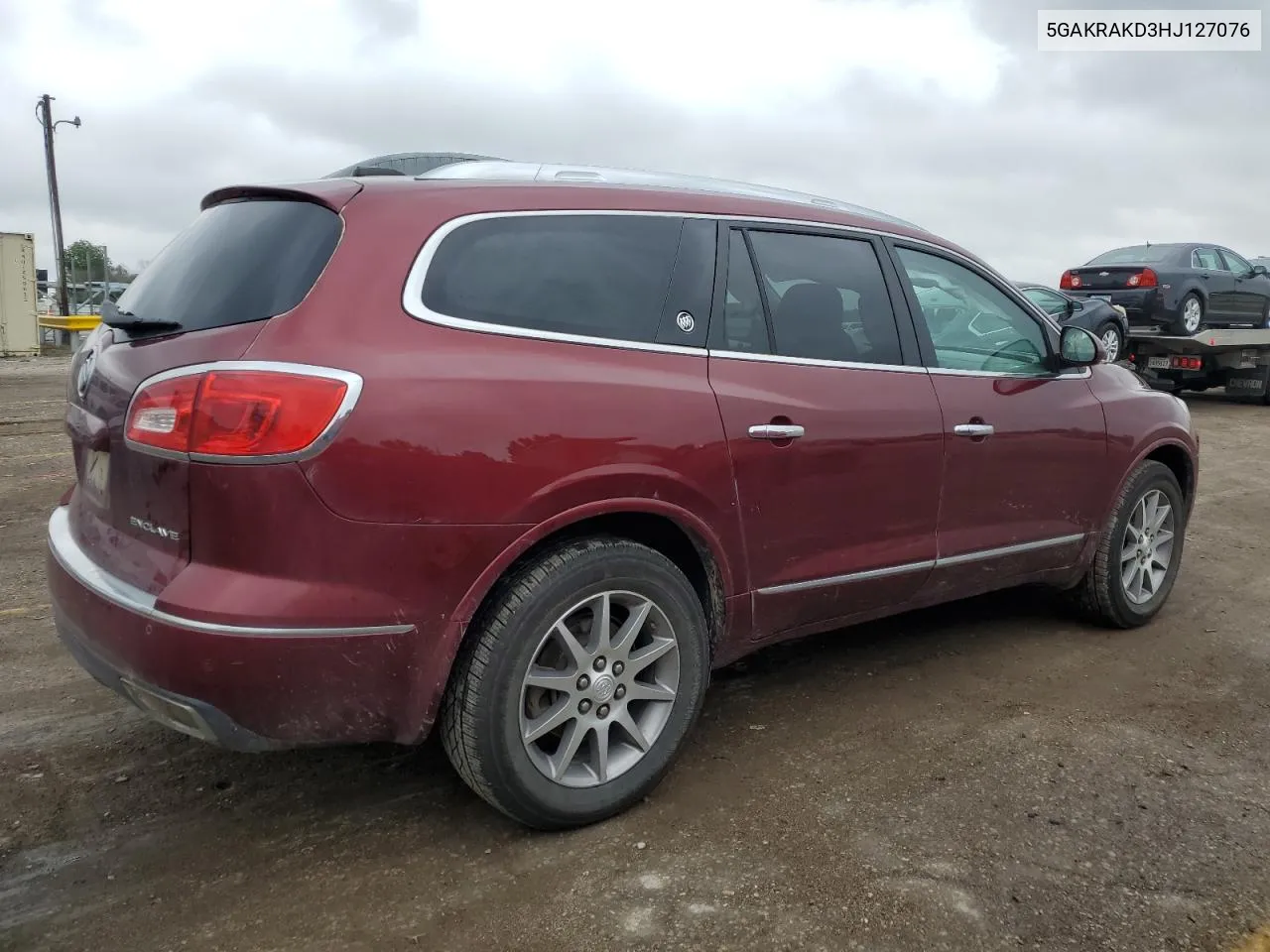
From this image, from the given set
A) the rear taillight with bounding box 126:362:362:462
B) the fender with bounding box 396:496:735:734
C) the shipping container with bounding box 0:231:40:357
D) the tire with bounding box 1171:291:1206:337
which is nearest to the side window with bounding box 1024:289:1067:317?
the tire with bounding box 1171:291:1206:337

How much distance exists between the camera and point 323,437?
2.35 metres

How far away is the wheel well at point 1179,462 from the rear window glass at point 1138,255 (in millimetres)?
11090

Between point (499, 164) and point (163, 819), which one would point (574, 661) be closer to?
point (163, 819)

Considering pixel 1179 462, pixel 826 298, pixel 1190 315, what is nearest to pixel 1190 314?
pixel 1190 315

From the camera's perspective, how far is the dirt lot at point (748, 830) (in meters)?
2.44

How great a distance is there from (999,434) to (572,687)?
78.8 inches

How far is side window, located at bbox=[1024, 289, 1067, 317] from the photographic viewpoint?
14.0m

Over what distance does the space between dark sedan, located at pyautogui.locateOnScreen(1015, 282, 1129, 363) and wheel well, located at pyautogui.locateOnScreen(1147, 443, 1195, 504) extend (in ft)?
29.7

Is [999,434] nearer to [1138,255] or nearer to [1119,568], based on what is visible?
[1119,568]

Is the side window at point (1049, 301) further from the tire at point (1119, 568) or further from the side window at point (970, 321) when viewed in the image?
the side window at point (970, 321)

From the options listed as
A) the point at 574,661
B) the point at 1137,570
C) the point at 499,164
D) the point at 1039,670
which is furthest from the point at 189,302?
the point at 1137,570

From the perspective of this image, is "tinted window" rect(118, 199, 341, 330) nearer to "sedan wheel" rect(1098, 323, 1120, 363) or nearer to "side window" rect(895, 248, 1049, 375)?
"side window" rect(895, 248, 1049, 375)

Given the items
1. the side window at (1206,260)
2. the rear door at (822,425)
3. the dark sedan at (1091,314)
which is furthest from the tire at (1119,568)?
the side window at (1206,260)

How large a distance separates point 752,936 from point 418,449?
53.4 inches
